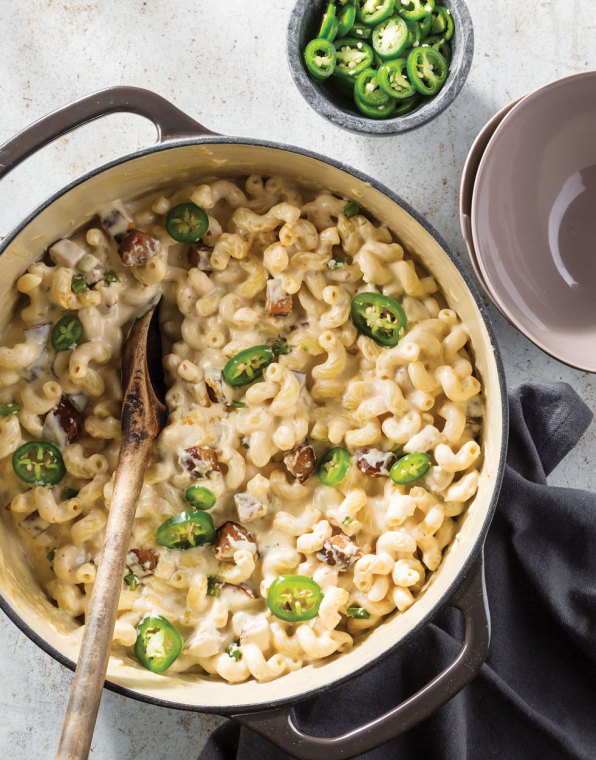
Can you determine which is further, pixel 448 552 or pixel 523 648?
pixel 523 648

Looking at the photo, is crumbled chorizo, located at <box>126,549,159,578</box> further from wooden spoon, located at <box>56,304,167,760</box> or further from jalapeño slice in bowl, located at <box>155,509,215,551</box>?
wooden spoon, located at <box>56,304,167,760</box>

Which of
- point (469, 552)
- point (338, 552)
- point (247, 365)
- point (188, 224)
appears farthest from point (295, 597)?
point (188, 224)

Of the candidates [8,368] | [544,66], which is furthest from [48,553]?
[544,66]

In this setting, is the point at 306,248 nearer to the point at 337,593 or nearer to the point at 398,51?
→ the point at 398,51

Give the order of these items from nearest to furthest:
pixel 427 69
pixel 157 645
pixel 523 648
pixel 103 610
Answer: pixel 103 610 < pixel 157 645 < pixel 427 69 < pixel 523 648

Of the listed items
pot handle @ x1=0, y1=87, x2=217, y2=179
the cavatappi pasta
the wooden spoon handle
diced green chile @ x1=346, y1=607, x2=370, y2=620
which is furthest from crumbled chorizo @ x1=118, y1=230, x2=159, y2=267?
diced green chile @ x1=346, y1=607, x2=370, y2=620

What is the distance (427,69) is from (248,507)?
101cm

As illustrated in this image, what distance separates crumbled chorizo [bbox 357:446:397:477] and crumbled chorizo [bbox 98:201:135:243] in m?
0.68

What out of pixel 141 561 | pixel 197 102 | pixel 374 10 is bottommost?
pixel 141 561

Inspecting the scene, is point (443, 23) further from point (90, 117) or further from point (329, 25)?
point (90, 117)

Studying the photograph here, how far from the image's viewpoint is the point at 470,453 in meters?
1.65

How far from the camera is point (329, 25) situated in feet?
5.90

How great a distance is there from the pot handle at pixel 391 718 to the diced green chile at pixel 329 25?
1147mm

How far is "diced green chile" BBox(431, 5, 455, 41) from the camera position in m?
1.81
